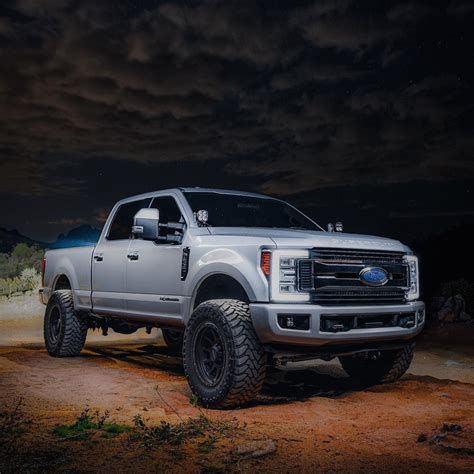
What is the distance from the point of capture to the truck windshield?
706cm

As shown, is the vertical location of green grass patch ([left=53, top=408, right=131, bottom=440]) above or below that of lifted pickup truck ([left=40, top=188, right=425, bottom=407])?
below

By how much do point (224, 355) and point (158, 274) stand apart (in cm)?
153

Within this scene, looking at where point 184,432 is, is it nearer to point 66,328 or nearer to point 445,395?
point 445,395

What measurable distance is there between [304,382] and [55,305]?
392cm

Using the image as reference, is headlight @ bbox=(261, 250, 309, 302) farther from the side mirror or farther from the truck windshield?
the truck windshield

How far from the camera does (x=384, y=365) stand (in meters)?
7.00

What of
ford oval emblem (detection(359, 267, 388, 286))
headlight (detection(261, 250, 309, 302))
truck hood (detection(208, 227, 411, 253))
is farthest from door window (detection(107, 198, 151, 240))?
ford oval emblem (detection(359, 267, 388, 286))

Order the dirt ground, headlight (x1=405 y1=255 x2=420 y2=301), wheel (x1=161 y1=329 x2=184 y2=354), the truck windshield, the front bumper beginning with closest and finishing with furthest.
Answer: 1. the dirt ground
2. the front bumper
3. headlight (x1=405 y1=255 x2=420 y2=301)
4. the truck windshield
5. wheel (x1=161 y1=329 x2=184 y2=354)

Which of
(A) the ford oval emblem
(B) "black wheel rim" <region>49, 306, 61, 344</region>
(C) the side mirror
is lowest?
(B) "black wheel rim" <region>49, 306, 61, 344</region>

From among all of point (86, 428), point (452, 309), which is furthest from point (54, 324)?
point (452, 309)

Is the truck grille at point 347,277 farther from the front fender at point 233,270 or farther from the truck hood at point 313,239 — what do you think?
the front fender at point 233,270

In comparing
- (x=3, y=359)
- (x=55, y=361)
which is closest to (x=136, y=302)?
(x=55, y=361)

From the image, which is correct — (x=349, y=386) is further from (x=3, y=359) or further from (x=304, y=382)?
(x=3, y=359)

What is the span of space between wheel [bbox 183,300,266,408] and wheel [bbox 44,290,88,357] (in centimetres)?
333
